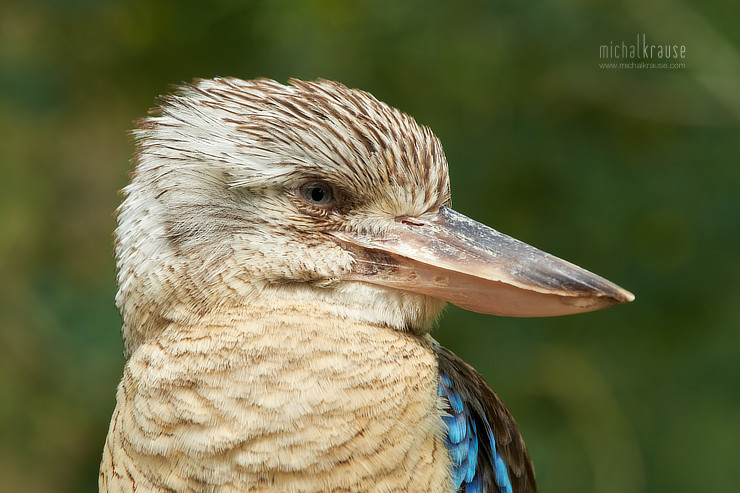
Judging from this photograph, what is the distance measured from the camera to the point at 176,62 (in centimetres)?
410

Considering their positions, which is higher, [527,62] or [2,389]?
[527,62]

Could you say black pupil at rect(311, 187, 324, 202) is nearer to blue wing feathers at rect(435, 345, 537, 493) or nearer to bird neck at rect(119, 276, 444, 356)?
bird neck at rect(119, 276, 444, 356)

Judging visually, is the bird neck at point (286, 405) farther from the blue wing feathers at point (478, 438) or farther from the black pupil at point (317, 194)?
the black pupil at point (317, 194)

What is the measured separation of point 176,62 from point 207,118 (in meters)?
2.24

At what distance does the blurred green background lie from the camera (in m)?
3.71

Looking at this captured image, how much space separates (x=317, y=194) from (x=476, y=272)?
45cm

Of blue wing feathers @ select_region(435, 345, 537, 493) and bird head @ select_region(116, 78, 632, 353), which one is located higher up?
bird head @ select_region(116, 78, 632, 353)

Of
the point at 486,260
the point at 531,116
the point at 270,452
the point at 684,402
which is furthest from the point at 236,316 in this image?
the point at 684,402

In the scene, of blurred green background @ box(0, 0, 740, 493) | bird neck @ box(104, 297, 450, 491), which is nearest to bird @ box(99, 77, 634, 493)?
bird neck @ box(104, 297, 450, 491)

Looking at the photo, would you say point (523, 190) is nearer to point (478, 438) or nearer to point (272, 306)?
point (478, 438)

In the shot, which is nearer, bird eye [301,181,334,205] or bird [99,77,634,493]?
bird [99,77,634,493]

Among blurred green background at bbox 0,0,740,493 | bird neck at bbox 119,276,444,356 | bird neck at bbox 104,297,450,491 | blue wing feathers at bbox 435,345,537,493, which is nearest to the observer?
bird neck at bbox 104,297,450,491

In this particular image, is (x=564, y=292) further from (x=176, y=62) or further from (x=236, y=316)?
(x=176, y=62)

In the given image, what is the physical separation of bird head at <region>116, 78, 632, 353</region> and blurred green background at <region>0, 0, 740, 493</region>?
5.45ft
